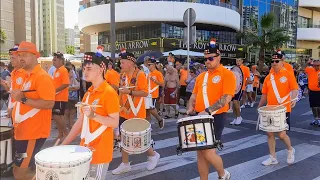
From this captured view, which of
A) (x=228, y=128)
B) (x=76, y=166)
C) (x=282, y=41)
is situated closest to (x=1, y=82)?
(x=76, y=166)

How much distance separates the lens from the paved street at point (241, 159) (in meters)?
5.27

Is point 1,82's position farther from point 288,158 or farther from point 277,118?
point 288,158

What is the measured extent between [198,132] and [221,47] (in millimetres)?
31243

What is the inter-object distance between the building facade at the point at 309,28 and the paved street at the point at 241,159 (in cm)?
4120

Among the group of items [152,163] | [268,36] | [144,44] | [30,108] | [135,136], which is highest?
[268,36]

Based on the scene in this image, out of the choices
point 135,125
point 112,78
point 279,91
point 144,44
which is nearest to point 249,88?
point 279,91

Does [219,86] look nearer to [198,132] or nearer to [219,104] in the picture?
[219,104]

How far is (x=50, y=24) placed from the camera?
3.70m

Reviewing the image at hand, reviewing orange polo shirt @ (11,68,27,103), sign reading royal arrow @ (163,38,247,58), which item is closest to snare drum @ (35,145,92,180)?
orange polo shirt @ (11,68,27,103)

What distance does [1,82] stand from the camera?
8.02 feet

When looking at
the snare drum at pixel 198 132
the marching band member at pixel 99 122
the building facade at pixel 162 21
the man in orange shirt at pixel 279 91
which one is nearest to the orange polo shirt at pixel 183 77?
the man in orange shirt at pixel 279 91

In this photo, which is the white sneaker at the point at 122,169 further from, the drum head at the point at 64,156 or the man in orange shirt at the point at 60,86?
the drum head at the point at 64,156

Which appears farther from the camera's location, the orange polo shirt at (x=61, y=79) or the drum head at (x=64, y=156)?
the orange polo shirt at (x=61, y=79)

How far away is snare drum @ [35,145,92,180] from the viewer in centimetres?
264
